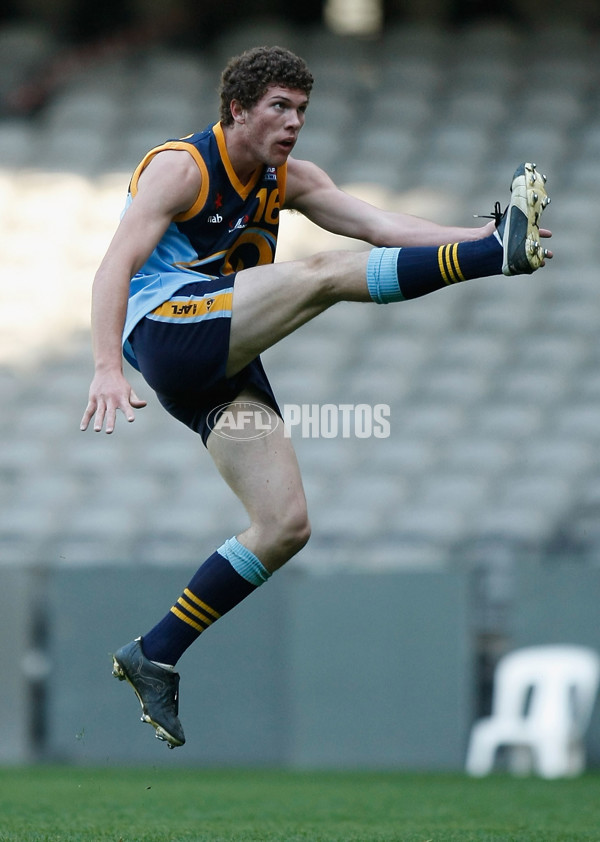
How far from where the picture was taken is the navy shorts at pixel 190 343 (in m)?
4.15

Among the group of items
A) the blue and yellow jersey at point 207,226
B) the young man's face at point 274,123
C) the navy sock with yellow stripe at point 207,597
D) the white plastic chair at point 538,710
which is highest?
the young man's face at point 274,123

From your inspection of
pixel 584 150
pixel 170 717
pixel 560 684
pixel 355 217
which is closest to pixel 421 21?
pixel 584 150

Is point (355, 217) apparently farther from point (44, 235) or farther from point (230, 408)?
point (44, 235)

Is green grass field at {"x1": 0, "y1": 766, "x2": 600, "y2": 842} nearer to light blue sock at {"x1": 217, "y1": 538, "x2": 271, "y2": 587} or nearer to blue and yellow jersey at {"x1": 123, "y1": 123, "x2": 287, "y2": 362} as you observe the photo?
light blue sock at {"x1": 217, "y1": 538, "x2": 271, "y2": 587}

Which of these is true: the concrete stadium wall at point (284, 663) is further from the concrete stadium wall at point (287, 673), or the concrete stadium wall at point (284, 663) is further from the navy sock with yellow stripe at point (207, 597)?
the navy sock with yellow stripe at point (207, 597)

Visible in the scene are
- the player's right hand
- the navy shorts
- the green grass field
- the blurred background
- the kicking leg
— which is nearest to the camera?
the player's right hand

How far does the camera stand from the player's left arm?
15.2ft

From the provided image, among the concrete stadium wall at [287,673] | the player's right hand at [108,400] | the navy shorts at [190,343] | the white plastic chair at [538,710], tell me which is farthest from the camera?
the concrete stadium wall at [287,673]

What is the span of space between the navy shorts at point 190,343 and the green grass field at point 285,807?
135 cm

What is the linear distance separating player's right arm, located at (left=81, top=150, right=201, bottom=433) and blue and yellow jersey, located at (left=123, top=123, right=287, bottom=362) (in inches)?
2.3

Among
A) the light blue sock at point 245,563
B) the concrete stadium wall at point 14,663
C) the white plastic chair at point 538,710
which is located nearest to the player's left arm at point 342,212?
the light blue sock at point 245,563

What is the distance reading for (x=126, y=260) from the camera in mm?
4008

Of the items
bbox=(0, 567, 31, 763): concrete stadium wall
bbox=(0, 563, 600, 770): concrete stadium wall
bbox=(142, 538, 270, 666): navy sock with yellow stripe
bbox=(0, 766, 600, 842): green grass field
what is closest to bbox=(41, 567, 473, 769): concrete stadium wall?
bbox=(0, 563, 600, 770): concrete stadium wall

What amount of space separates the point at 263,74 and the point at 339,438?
596 cm
